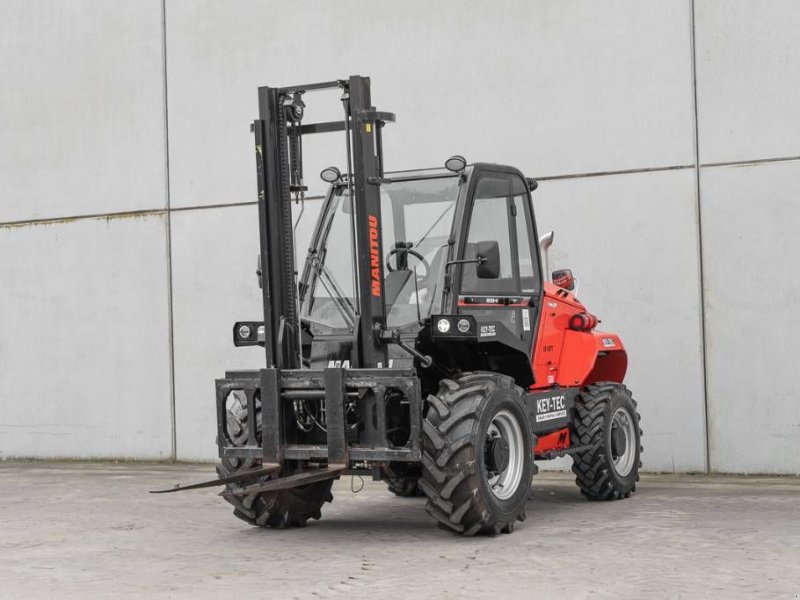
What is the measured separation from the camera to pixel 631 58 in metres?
12.0

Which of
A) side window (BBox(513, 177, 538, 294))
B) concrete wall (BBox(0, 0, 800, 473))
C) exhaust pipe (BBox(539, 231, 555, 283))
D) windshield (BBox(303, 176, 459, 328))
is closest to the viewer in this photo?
windshield (BBox(303, 176, 459, 328))

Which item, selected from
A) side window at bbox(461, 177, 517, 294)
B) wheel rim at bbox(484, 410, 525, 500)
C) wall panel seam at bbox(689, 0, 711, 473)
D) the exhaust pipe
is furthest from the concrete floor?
Answer: the exhaust pipe

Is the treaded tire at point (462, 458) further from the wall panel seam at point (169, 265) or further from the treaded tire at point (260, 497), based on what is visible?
the wall panel seam at point (169, 265)

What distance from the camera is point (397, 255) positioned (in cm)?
868

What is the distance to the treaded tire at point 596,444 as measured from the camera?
988cm

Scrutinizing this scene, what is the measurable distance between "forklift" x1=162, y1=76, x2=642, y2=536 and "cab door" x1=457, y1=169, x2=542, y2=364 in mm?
14

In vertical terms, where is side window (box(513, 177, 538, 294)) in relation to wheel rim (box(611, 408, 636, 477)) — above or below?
above

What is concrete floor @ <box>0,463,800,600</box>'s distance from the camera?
21.6ft

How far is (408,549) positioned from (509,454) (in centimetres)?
107

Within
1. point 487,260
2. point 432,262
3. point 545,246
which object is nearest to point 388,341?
point 432,262

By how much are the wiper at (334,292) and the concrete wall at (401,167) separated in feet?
12.8

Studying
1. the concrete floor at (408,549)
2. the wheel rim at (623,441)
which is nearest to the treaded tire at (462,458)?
the concrete floor at (408,549)

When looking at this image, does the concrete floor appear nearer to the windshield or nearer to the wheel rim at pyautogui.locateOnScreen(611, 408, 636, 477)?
the wheel rim at pyautogui.locateOnScreen(611, 408, 636, 477)

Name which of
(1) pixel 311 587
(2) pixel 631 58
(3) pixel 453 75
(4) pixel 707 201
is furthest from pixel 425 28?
(1) pixel 311 587
